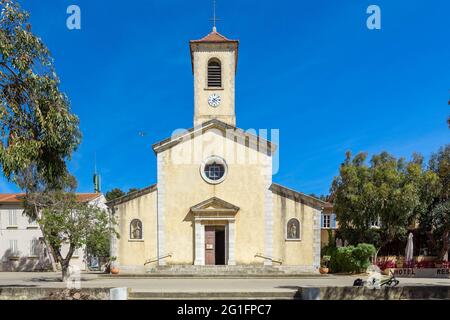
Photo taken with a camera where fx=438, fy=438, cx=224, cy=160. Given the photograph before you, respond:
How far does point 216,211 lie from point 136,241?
5218 millimetres

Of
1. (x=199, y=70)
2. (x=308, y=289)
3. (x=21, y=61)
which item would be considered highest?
(x=199, y=70)

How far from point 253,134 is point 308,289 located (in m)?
14.9

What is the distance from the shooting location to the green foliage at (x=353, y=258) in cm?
2700

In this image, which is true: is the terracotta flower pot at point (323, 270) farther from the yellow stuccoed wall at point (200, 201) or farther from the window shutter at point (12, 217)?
the window shutter at point (12, 217)

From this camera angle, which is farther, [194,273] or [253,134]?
[253,134]

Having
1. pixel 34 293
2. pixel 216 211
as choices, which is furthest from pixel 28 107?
pixel 216 211

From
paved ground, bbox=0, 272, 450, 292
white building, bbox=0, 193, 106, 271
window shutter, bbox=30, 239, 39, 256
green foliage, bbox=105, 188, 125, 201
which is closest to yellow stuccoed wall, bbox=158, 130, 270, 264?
paved ground, bbox=0, 272, 450, 292

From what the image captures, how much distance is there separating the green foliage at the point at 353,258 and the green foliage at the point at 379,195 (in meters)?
2.92

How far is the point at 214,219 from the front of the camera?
26.5m

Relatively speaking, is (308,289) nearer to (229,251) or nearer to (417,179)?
(229,251)

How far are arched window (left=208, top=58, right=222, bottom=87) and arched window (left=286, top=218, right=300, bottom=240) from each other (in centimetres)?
1062

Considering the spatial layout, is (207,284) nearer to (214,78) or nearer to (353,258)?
(353,258)
